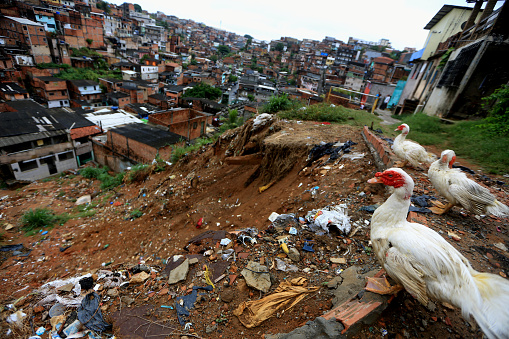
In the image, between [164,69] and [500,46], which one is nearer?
[500,46]

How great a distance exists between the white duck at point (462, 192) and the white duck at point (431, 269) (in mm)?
1541

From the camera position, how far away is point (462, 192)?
3.08m

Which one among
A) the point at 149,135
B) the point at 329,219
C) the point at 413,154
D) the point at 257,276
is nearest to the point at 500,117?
the point at 413,154

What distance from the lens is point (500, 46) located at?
27.6 ft

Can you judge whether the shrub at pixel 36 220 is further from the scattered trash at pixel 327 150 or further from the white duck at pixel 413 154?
the white duck at pixel 413 154

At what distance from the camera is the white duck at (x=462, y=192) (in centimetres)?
296

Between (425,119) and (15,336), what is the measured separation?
45.3 feet

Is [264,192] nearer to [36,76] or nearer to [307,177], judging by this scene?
[307,177]

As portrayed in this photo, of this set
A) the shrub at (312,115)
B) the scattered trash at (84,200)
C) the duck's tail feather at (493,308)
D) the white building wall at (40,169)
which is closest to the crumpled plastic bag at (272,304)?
the duck's tail feather at (493,308)

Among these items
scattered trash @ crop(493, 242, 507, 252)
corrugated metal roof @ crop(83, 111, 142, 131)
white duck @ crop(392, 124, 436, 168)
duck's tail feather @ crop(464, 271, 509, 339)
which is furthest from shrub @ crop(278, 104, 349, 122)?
corrugated metal roof @ crop(83, 111, 142, 131)

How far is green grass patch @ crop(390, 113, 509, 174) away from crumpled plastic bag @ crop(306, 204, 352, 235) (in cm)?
440

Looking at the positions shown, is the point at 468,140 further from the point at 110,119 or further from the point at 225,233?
the point at 110,119

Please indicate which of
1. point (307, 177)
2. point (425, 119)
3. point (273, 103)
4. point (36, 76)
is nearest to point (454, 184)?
point (307, 177)

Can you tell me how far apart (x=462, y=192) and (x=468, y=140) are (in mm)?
5667
